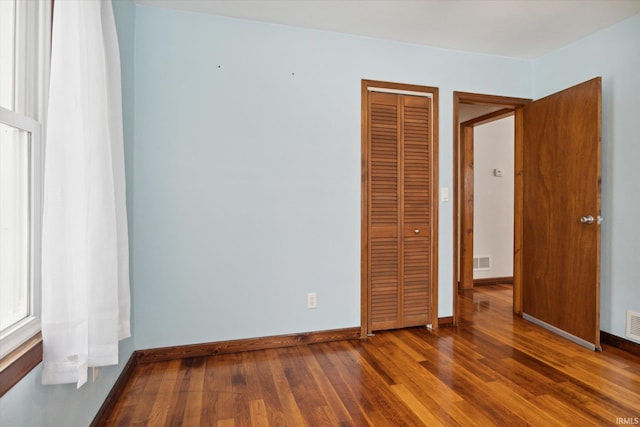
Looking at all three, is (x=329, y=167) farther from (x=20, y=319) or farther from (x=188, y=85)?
(x=20, y=319)

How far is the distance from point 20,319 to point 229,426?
105 cm

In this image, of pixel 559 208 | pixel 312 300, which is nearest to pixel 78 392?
pixel 312 300

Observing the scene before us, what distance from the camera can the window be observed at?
110cm

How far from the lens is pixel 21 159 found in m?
1.19

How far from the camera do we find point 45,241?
113 cm

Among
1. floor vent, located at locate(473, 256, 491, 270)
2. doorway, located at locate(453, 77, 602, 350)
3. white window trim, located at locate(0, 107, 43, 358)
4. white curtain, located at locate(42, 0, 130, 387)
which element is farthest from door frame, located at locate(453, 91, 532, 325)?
white window trim, located at locate(0, 107, 43, 358)

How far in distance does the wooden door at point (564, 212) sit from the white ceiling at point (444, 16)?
493 mm

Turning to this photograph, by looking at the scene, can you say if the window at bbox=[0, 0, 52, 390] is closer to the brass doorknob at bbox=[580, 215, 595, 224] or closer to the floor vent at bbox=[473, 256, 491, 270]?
the brass doorknob at bbox=[580, 215, 595, 224]

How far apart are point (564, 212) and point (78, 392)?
3.44m

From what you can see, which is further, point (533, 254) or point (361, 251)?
point (533, 254)

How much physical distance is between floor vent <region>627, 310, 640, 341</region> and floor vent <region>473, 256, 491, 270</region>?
2128 millimetres

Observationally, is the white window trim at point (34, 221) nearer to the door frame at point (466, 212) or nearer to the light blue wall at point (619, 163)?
the light blue wall at point (619, 163)

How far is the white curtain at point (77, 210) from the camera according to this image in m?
1.15

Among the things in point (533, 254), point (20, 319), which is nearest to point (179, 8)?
point (20, 319)
